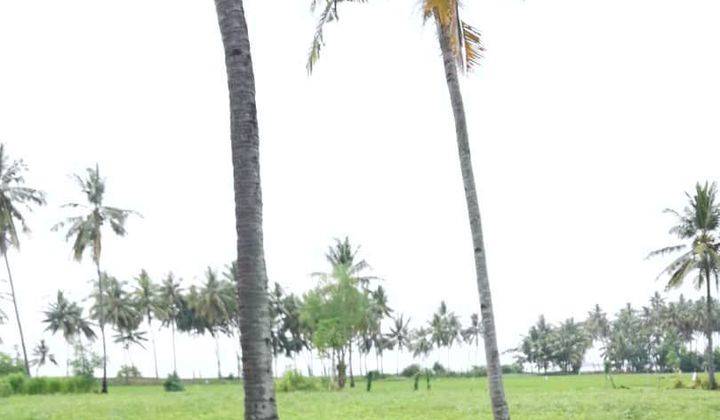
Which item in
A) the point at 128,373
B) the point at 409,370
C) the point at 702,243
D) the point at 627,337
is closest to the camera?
the point at 702,243

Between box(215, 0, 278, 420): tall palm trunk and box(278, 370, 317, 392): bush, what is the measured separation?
144ft

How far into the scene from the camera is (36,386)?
4344 centimetres

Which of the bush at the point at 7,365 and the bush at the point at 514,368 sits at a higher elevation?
the bush at the point at 7,365

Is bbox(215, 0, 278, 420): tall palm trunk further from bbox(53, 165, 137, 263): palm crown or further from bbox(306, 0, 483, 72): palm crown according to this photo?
bbox(53, 165, 137, 263): palm crown

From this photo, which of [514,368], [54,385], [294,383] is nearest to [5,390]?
[54,385]

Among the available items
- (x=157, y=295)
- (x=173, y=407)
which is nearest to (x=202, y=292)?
(x=157, y=295)

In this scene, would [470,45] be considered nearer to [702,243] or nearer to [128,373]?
[702,243]

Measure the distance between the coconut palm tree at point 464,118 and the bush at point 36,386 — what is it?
38904 mm

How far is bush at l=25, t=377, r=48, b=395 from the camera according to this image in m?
43.2

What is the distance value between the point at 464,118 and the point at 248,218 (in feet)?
21.4

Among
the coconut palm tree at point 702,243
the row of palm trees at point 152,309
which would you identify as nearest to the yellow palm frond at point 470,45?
the coconut palm tree at point 702,243

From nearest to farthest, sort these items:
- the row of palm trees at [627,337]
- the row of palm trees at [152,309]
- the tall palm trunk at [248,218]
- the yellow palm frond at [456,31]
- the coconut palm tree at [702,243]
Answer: the tall palm trunk at [248,218], the yellow palm frond at [456,31], the coconut palm tree at [702,243], the row of palm trees at [152,309], the row of palm trees at [627,337]

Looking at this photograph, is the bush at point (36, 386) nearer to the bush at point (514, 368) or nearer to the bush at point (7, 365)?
the bush at point (7, 365)

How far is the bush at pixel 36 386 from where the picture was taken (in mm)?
43156
